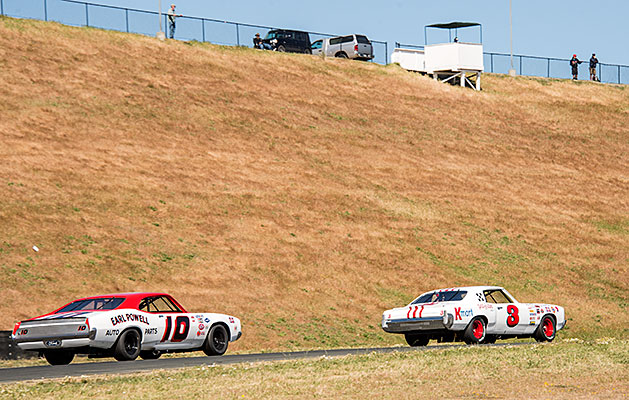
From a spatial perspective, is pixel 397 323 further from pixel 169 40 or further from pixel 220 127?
pixel 169 40

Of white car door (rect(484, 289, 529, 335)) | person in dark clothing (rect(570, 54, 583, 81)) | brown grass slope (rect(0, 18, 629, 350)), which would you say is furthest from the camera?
person in dark clothing (rect(570, 54, 583, 81))

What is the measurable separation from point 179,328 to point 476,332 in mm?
6565

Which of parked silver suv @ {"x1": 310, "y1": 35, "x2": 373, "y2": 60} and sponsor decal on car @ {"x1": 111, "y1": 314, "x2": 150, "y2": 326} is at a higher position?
parked silver suv @ {"x1": 310, "y1": 35, "x2": 373, "y2": 60}

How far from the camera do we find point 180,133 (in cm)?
4188

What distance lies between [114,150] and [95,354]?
24.0 m

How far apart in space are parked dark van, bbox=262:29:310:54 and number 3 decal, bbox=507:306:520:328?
42967mm

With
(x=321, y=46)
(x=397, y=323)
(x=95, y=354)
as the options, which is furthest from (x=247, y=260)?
(x=321, y=46)

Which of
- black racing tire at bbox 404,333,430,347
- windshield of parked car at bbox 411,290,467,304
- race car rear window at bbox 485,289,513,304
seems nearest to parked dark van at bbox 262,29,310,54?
race car rear window at bbox 485,289,513,304

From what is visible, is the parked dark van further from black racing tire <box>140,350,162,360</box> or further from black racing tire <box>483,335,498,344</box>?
black racing tire <box>140,350,162,360</box>

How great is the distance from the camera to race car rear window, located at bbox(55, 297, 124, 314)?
1566cm

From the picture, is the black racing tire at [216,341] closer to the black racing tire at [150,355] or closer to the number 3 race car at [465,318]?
the black racing tire at [150,355]

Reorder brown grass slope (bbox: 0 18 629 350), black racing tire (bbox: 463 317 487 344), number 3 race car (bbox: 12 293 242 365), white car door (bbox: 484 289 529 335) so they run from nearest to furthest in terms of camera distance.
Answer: number 3 race car (bbox: 12 293 242 365), black racing tire (bbox: 463 317 487 344), white car door (bbox: 484 289 529 335), brown grass slope (bbox: 0 18 629 350)

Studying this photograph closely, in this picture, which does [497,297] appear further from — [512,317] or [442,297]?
[442,297]

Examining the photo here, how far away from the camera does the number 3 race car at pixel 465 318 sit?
18.2 metres
